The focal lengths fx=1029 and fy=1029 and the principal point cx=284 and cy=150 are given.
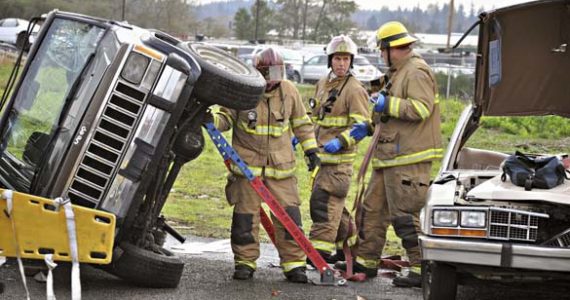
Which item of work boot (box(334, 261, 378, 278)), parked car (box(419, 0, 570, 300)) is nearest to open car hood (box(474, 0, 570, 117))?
parked car (box(419, 0, 570, 300))

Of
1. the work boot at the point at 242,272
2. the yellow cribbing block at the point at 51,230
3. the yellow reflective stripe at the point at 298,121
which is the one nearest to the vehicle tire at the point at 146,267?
the yellow cribbing block at the point at 51,230

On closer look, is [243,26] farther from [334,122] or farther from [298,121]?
[298,121]

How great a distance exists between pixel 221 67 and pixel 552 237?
237cm

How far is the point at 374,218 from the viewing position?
780 centimetres

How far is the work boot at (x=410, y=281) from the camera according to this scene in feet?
24.1

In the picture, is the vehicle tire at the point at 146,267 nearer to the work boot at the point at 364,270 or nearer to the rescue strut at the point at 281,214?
the rescue strut at the point at 281,214

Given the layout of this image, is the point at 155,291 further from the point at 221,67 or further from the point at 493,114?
the point at 493,114

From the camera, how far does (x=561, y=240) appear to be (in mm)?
5562

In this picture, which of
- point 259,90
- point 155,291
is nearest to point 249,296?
point 155,291

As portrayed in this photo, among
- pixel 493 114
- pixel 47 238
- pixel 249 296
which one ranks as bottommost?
pixel 249 296

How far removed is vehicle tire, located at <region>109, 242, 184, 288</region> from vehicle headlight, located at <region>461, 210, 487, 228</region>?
194 centimetres

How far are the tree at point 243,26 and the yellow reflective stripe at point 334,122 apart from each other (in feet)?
217

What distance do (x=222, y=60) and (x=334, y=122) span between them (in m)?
1.60

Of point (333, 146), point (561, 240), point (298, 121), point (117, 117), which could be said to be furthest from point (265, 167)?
point (561, 240)
